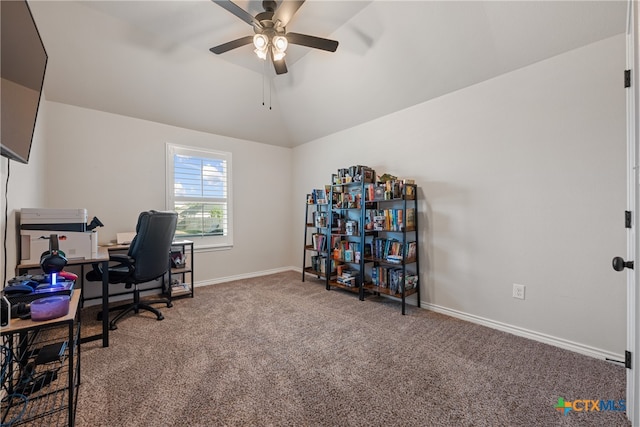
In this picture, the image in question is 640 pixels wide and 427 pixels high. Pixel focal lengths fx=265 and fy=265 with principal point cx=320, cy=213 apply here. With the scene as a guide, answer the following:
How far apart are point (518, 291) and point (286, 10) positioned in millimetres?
2973

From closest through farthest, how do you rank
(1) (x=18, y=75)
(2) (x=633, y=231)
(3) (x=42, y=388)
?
1. (1) (x=18, y=75)
2. (2) (x=633, y=231)
3. (3) (x=42, y=388)

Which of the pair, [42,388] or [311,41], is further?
[311,41]

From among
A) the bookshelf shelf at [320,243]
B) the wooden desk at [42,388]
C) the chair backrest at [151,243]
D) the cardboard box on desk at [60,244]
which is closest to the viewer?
the wooden desk at [42,388]

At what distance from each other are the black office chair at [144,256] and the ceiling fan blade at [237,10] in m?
1.78

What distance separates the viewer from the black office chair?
2.42 metres

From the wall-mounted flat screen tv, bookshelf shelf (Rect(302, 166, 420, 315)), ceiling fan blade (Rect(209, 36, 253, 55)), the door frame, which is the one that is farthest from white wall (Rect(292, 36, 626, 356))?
the wall-mounted flat screen tv

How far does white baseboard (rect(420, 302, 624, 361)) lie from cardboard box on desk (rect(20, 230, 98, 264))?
326 cm

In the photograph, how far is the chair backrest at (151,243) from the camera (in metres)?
2.42

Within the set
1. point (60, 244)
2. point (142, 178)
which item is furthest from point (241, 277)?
point (60, 244)

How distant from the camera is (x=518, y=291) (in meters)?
2.32

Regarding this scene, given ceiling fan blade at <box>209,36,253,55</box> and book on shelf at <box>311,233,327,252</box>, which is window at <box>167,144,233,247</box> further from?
ceiling fan blade at <box>209,36,253,55</box>

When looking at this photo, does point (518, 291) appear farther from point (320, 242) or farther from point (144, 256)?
point (144, 256)

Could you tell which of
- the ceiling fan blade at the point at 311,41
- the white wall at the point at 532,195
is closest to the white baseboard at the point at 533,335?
the white wall at the point at 532,195

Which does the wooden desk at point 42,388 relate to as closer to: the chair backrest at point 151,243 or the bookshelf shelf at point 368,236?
the chair backrest at point 151,243
